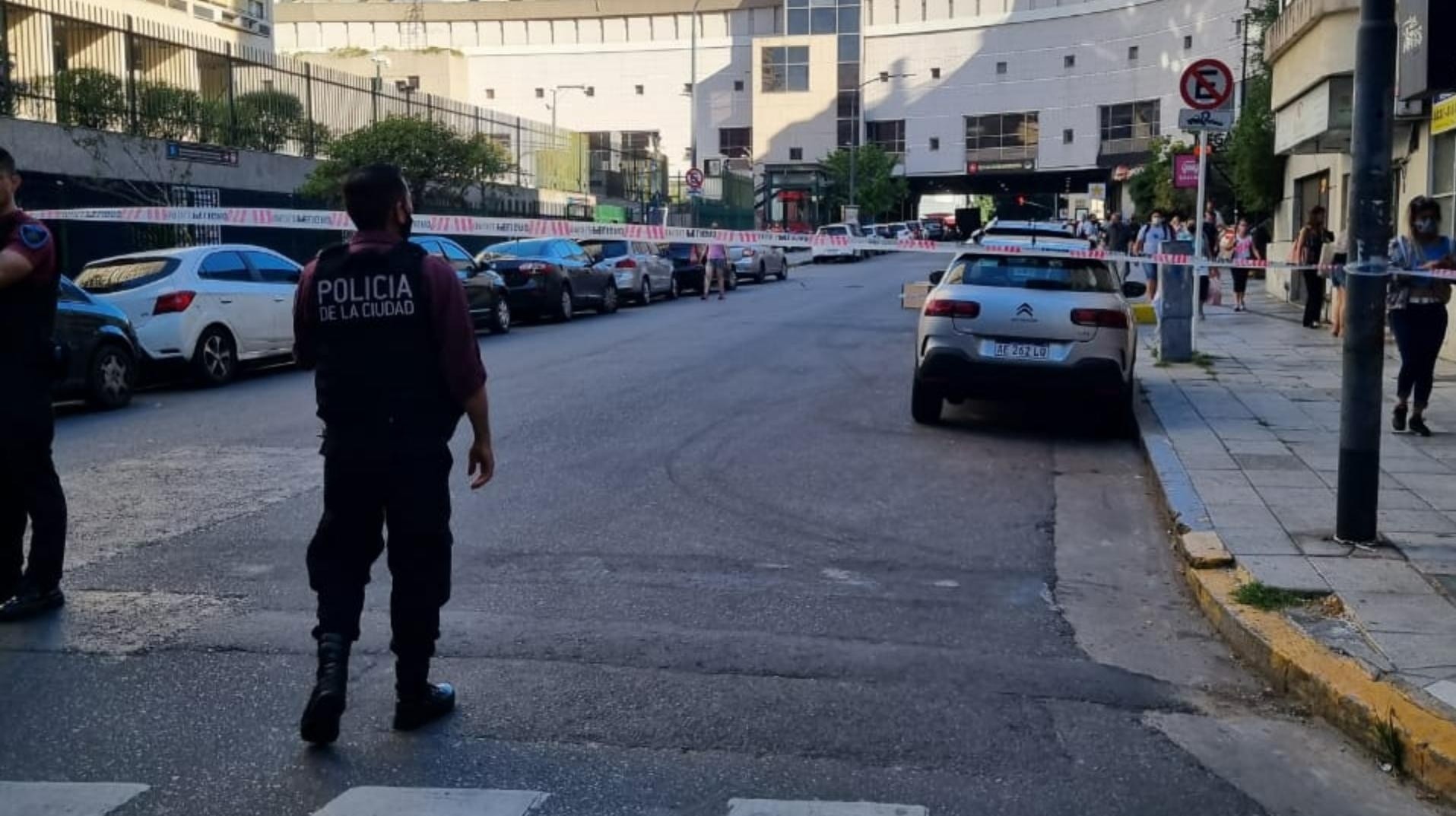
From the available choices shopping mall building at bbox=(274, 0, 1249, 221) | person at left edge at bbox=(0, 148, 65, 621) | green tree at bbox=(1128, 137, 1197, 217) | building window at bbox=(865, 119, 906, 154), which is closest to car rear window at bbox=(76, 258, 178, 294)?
person at left edge at bbox=(0, 148, 65, 621)

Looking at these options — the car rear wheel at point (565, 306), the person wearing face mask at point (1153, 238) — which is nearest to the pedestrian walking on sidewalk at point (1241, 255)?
the person wearing face mask at point (1153, 238)

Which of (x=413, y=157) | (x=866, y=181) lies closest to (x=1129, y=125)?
(x=866, y=181)

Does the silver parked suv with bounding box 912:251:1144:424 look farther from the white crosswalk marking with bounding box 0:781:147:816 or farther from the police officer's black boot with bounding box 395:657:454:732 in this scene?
the white crosswalk marking with bounding box 0:781:147:816

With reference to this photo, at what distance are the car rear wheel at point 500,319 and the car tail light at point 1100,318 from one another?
1204 cm

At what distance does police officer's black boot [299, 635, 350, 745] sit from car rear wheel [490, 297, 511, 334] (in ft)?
55.8

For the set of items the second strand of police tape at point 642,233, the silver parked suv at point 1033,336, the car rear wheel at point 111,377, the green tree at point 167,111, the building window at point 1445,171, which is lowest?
the car rear wheel at point 111,377

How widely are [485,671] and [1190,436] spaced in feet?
22.4

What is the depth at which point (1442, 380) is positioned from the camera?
44.3ft

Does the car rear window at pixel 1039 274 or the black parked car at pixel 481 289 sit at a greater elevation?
the car rear window at pixel 1039 274

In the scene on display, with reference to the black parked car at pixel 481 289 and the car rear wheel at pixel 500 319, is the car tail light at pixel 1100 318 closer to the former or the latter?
the black parked car at pixel 481 289

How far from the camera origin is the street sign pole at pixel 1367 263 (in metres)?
7.00

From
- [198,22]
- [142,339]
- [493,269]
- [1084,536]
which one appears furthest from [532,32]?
[1084,536]

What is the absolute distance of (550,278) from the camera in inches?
945

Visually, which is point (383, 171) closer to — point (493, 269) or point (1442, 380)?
point (1442, 380)
